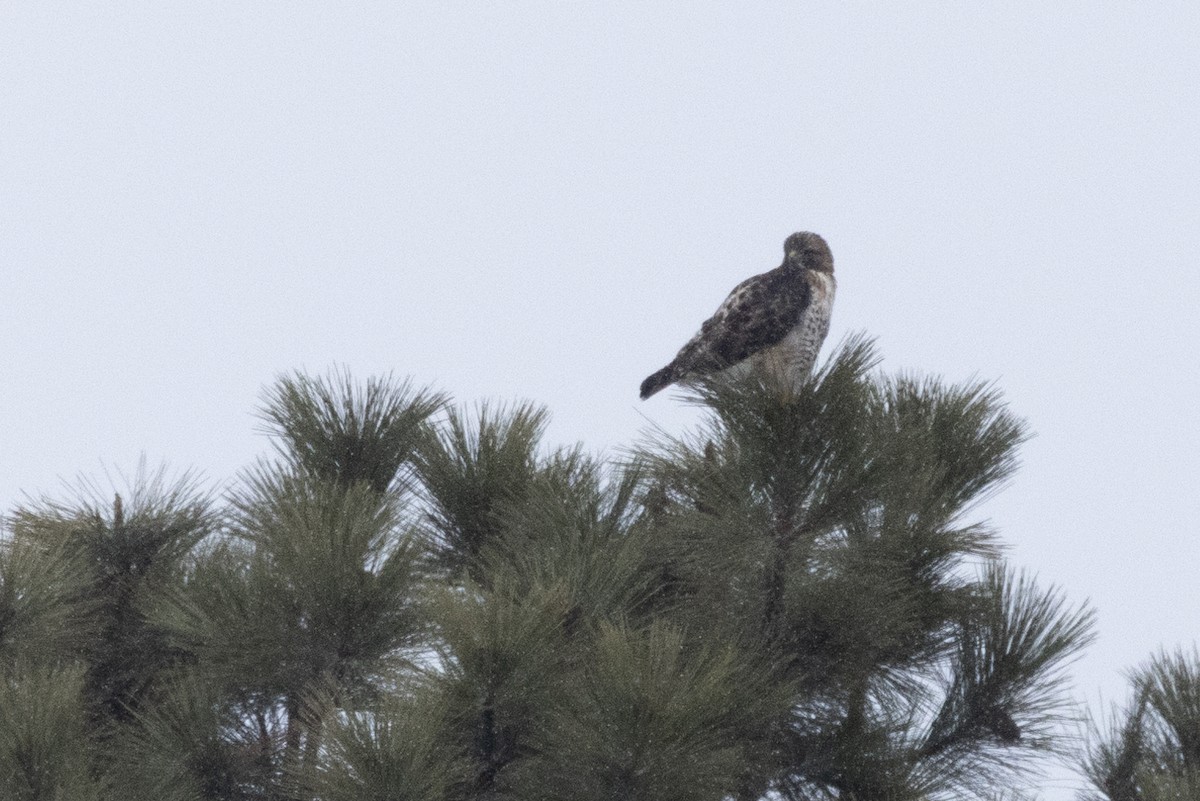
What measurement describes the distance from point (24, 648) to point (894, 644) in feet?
6.98

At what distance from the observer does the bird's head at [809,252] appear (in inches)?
280

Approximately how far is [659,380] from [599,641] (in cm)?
280

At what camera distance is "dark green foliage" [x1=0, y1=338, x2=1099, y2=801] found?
3.31m

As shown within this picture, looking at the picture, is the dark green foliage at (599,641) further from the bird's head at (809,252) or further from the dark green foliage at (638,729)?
the bird's head at (809,252)

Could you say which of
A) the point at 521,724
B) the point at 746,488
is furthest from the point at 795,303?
the point at 521,724

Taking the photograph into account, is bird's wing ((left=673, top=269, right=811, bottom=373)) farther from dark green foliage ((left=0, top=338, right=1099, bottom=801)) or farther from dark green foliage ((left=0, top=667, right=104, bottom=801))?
dark green foliage ((left=0, top=667, right=104, bottom=801))

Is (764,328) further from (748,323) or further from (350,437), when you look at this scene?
A: (350,437)

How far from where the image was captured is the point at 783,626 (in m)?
3.80

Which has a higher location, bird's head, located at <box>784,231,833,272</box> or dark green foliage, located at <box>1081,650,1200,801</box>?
bird's head, located at <box>784,231,833,272</box>

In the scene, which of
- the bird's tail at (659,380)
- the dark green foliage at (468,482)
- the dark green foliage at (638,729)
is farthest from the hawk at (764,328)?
the dark green foliage at (638,729)

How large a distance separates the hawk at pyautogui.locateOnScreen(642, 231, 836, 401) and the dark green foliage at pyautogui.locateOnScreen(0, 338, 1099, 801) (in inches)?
67.9

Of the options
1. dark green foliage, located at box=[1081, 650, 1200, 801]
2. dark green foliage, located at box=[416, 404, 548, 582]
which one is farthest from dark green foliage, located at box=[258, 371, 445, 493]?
dark green foliage, located at box=[1081, 650, 1200, 801]

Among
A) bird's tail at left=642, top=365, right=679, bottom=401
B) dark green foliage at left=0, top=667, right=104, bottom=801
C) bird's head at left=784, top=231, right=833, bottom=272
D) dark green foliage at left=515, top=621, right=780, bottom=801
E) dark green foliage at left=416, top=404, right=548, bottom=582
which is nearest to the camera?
dark green foliage at left=515, top=621, right=780, bottom=801

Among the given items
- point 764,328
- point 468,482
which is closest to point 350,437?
point 468,482
